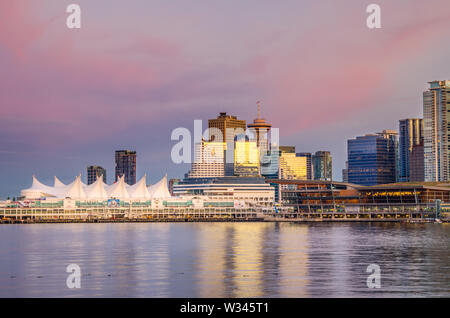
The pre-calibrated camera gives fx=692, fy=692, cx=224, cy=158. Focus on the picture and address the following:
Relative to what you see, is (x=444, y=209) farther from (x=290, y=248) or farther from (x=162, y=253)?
(x=162, y=253)

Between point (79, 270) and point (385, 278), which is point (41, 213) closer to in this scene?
point (79, 270)

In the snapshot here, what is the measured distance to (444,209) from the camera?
173m

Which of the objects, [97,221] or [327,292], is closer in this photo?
[327,292]

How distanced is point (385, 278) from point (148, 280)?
16754 mm

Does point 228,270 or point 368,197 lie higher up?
point 368,197

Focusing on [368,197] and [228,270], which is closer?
[228,270]

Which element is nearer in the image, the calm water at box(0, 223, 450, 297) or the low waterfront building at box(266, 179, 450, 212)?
the calm water at box(0, 223, 450, 297)

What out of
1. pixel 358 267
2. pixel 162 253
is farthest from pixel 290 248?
pixel 358 267

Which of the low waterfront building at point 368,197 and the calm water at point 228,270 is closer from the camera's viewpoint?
the calm water at point 228,270

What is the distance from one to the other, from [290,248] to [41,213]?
136 m

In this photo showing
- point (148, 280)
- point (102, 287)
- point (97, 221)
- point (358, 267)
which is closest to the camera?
point (102, 287)

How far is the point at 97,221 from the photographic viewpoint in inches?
7790
